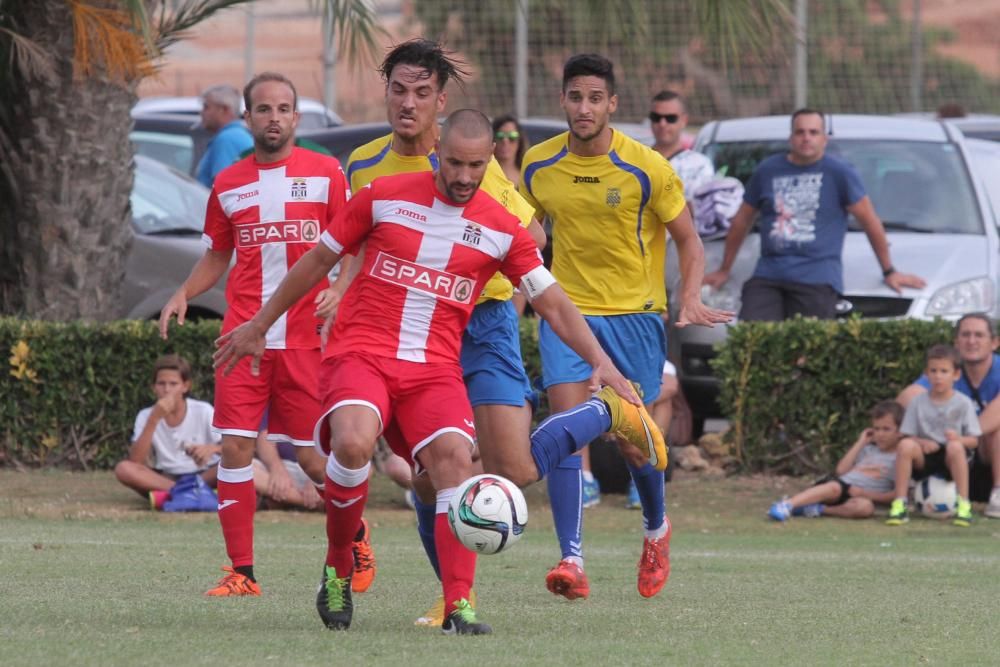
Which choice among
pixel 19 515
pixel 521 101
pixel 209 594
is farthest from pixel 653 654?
pixel 521 101

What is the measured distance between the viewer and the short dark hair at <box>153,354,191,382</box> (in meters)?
11.6

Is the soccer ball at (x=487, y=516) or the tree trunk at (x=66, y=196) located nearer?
the soccer ball at (x=487, y=516)

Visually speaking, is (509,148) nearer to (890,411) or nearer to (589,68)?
(890,411)

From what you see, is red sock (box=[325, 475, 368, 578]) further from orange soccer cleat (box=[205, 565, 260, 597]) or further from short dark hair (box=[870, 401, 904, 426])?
short dark hair (box=[870, 401, 904, 426])

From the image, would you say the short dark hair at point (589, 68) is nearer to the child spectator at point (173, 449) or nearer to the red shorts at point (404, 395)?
the red shorts at point (404, 395)

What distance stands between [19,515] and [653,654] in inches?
242

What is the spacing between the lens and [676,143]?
13258mm

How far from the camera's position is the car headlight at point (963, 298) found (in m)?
12.6

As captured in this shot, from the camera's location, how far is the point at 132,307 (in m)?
13.9

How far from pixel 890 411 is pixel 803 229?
158cm

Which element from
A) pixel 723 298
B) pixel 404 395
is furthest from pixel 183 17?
pixel 404 395

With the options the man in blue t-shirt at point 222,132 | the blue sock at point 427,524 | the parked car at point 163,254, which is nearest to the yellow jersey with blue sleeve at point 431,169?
the blue sock at point 427,524

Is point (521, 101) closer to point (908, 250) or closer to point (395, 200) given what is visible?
point (908, 250)

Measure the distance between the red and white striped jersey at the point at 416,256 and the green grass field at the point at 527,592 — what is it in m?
1.06
